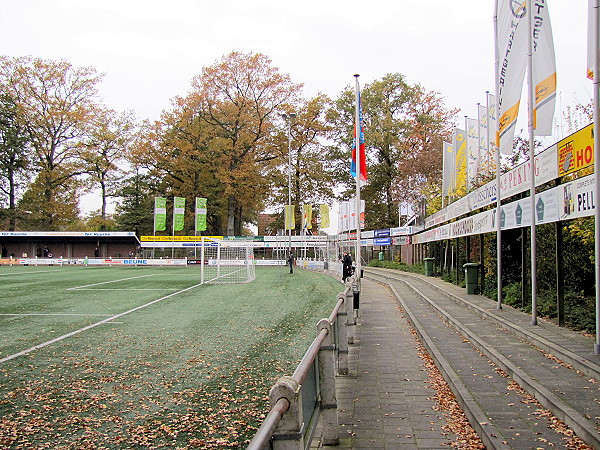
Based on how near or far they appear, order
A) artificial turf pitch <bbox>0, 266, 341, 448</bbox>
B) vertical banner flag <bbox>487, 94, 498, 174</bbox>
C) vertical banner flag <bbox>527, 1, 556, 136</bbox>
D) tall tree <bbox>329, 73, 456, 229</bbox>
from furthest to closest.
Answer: tall tree <bbox>329, 73, 456, 229</bbox> < vertical banner flag <bbox>487, 94, 498, 174</bbox> < vertical banner flag <bbox>527, 1, 556, 136</bbox> < artificial turf pitch <bbox>0, 266, 341, 448</bbox>

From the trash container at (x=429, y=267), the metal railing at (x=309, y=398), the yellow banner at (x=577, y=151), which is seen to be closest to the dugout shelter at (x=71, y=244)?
the trash container at (x=429, y=267)

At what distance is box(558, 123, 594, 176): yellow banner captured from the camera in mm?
8133

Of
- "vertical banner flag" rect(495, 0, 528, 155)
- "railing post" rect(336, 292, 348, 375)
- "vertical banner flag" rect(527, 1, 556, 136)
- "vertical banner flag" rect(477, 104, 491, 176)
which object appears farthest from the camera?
"vertical banner flag" rect(477, 104, 491, 176)

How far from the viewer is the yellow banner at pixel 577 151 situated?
813 centimetres

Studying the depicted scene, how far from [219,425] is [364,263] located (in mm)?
44490

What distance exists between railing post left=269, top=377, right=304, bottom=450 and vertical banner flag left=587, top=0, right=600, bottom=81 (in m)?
6.72

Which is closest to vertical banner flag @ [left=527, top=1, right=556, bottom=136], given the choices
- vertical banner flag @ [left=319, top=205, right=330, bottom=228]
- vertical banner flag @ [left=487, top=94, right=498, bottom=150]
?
vertical banner flag @ [left=487, top=94, right=498, bottom=150]

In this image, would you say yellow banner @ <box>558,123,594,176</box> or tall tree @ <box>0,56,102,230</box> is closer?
yellow banner @ <box>558,123,594,176</box>

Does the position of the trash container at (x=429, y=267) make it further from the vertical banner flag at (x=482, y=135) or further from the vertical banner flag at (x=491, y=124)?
the vertical banner flag at (x=491, y=124)

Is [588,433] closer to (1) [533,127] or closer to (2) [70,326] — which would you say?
(1) [533,127]

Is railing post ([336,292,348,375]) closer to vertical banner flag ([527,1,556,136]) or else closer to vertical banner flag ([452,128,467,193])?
vertical banner flag ([527,1,556,136])

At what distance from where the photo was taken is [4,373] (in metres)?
8.04

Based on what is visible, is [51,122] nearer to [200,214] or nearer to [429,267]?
[200,214]

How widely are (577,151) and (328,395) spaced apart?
6.27 metres
